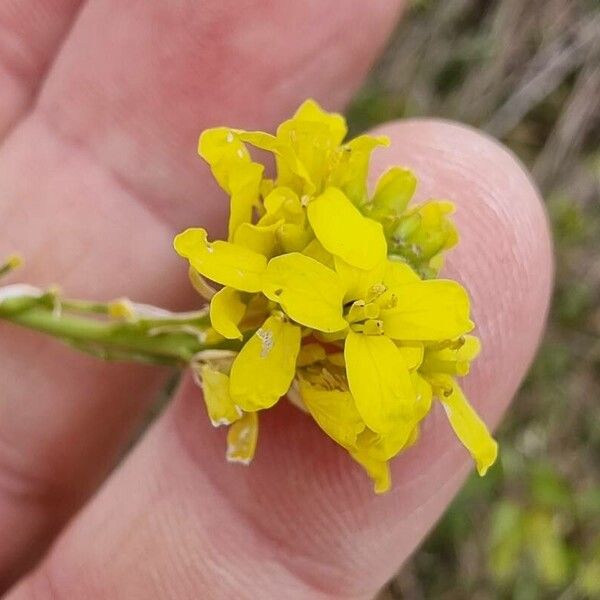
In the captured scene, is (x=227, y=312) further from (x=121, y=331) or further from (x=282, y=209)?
(x=121, y=331)

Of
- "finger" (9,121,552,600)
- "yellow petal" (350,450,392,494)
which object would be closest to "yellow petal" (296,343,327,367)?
"yellow petal" (350,450,392,494)

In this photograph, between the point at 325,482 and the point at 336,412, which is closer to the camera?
Answer: the point at 336,412

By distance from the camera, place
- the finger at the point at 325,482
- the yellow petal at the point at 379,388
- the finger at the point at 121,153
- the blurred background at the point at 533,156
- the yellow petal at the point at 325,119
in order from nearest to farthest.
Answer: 1. the yellow petal at the point at 379,388
2. the yellow petal at the point at 325,119
3. the finger at the point at 325,482
4. the finger at the point at 121,153
5. the blurred background at the point at 533,156

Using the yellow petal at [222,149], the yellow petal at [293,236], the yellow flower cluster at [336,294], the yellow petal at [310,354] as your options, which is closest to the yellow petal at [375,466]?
the yellow flower cluster at [336,294]

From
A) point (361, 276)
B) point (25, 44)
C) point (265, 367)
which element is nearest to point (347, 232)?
point (361, 276)

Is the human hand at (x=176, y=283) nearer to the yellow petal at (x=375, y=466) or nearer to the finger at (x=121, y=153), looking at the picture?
the finger at (x=121, y=153)

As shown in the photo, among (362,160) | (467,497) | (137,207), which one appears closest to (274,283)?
(362,160)
